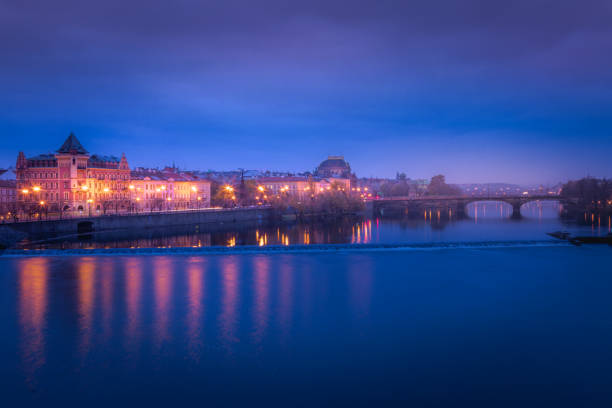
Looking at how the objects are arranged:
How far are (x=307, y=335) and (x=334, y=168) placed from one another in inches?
5472

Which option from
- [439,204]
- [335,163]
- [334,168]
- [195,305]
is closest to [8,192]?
[195,305]

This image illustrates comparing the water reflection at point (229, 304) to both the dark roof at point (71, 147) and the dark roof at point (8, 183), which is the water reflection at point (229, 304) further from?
the dark roof at point (8, 183)

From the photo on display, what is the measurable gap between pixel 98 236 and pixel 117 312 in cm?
3036

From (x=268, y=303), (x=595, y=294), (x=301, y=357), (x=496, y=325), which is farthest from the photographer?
(x=595, y=294)

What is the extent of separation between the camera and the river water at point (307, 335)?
264 inches

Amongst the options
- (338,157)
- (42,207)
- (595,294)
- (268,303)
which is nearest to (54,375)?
(268,303)

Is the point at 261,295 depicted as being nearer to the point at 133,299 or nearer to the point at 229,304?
the point at 229,304

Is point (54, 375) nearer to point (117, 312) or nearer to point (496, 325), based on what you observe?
point (117, 312)

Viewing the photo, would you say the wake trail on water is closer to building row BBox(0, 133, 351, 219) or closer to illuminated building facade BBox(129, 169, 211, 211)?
building row BBox(0, 133, 351, 219)

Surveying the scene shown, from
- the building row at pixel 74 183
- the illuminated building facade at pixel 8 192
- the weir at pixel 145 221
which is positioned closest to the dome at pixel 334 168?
the weir at pixel 145 221

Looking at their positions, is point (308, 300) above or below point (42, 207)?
below

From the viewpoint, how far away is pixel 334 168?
482 feet

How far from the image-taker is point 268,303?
39.2ft

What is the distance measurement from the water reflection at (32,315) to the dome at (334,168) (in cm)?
12728
